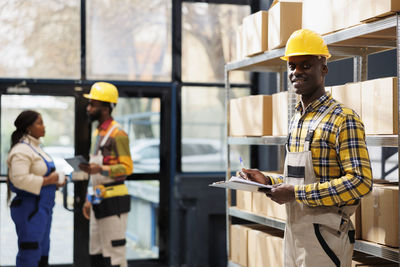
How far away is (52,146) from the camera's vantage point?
18.6 ft

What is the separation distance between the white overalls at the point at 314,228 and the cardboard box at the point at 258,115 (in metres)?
1.46

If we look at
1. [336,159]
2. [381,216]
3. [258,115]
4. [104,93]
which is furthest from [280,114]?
[104,93]

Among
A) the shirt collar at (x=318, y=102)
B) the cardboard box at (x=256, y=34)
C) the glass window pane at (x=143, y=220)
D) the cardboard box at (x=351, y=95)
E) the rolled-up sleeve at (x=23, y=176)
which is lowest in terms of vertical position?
the glass window pane at (x=143, y=220)

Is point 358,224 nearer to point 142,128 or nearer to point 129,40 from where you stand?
point 142,128

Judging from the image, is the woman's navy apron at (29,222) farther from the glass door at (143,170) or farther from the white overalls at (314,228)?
the white overalls at (314,228)

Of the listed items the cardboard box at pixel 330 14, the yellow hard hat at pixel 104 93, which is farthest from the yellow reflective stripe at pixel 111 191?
the cardboard box at pixel 330 14

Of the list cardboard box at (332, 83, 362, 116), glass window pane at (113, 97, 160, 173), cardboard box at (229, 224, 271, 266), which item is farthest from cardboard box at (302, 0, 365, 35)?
glass window pane at (113, 97, 160, 173)

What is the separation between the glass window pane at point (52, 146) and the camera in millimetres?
5547

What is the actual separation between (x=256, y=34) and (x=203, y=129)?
6.86ft

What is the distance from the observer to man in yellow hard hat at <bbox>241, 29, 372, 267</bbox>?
240 centimetres

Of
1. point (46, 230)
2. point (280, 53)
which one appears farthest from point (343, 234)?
point (46, 230)

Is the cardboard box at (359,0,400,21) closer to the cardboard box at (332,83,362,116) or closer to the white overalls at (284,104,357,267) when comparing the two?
the cardboard box at (332,83,362,116)

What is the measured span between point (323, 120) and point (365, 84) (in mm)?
586

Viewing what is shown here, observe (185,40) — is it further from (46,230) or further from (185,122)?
(46,230)
